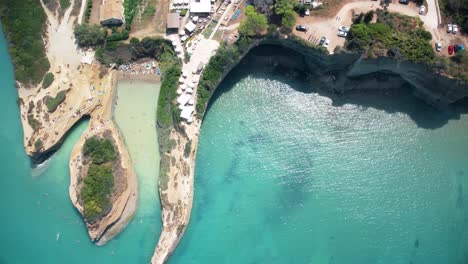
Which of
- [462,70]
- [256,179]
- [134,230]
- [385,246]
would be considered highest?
[462,70]

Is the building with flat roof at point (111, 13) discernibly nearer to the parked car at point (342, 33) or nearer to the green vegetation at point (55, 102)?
the green vegetation at point (55, 102)

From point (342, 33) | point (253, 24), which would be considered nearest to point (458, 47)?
point (342, 33)

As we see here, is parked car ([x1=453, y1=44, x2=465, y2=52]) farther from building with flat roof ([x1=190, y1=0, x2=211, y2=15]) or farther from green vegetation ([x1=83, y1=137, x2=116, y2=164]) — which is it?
green vegetation ([x1=83, y1=137, x2=116, y2=164])

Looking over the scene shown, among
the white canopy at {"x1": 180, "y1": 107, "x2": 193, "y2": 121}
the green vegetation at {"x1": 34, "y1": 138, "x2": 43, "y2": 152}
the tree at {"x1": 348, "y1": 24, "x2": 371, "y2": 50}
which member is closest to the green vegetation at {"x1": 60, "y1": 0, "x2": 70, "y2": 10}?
the green vegetation at {"x1": 34, "y1": 138, "x2": 43, "y2": 152}

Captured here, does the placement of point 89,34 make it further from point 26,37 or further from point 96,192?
point 96,192

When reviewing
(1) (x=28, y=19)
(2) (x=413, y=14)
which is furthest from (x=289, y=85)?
(1) (x=28, y=19)

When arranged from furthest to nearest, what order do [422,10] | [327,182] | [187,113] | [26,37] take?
→ 1. [26,37]
2. [187,113]
3. [327,182]
4. [422,10]

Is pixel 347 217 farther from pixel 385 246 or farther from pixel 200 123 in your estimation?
pixel 200 123
